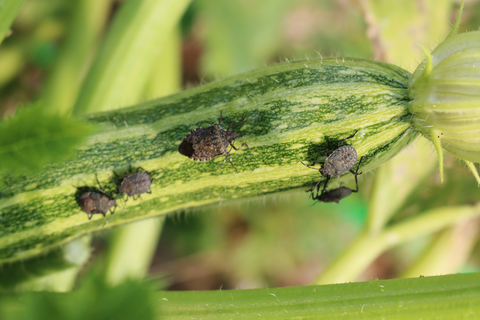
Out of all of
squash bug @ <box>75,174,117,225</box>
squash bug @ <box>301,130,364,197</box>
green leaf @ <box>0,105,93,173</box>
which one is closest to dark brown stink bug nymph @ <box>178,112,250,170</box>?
squash bug @ <box>301,130,364,197</box>

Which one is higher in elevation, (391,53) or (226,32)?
(226,32)

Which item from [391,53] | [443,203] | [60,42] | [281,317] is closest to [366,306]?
[281,317]

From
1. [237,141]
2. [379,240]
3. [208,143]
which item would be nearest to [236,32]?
[379,240]

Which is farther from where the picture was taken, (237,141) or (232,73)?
(232,73)

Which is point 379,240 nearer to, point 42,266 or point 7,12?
point 42,266

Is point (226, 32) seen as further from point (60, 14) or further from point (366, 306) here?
point (366, 306)

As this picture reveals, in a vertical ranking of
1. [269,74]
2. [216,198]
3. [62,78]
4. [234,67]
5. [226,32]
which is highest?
[226,32]
